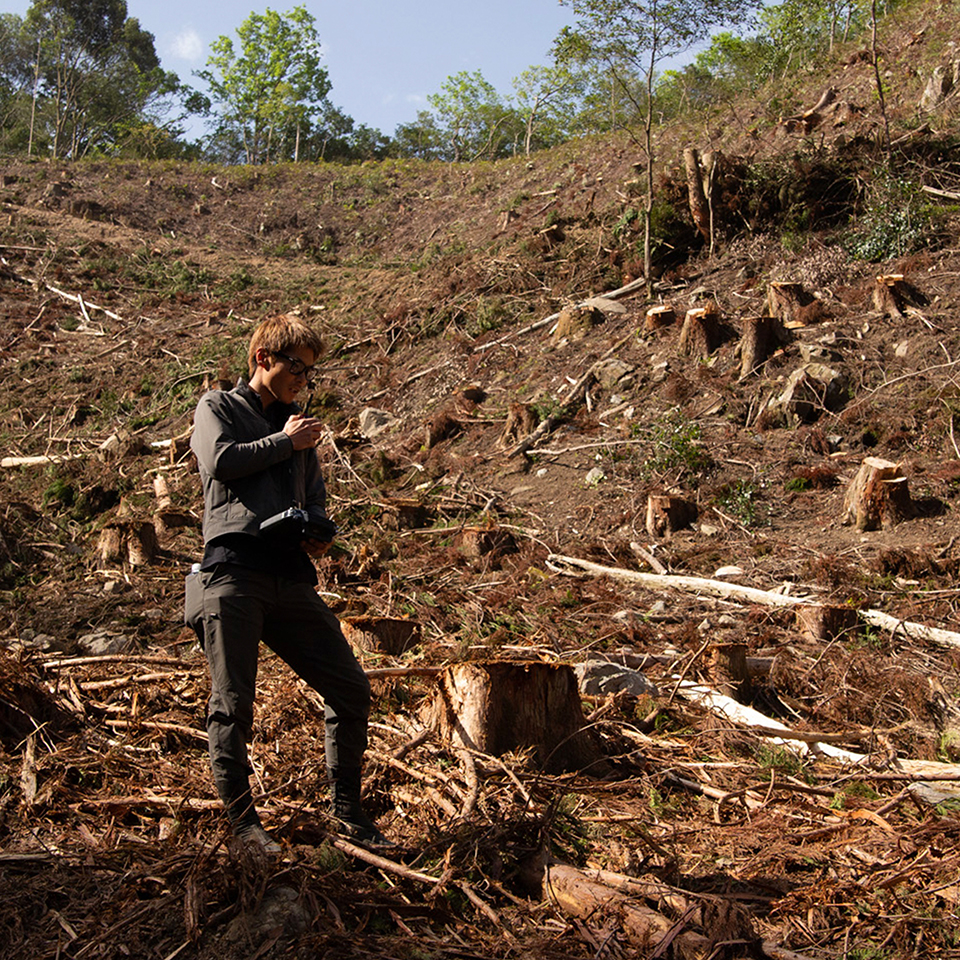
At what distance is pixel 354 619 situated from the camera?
4.77 meters

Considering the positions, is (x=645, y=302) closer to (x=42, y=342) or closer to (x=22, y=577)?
(x=22, y=577)

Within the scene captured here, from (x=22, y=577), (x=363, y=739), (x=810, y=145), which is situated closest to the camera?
(x=363, y=739)

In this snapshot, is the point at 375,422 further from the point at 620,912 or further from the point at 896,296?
the point at 620,912

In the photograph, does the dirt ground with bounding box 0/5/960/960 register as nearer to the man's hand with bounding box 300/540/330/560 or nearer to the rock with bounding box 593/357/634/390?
the rock with bounding box 593/357/634/390

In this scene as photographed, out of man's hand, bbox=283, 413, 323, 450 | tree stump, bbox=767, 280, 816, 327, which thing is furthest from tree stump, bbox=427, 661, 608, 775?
tree stump, bbox=767, 280, 816, 327

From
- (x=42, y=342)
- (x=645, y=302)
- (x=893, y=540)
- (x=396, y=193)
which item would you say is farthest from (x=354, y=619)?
(x=396, y=193)

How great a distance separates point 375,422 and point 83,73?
39.9 m

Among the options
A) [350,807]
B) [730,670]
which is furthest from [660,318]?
[350,807]

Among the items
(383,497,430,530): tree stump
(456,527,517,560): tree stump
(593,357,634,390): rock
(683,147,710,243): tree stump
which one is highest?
(683,147,710,243): tree stump

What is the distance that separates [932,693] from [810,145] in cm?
932

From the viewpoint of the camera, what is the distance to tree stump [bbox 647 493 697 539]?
764 centimetres

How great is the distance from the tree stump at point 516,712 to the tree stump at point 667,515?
164 inches

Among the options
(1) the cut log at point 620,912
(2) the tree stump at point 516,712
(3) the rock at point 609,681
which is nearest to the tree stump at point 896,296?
(3) the rock at point 609,681

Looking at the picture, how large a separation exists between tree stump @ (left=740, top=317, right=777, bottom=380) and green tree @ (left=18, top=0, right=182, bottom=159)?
130ft
